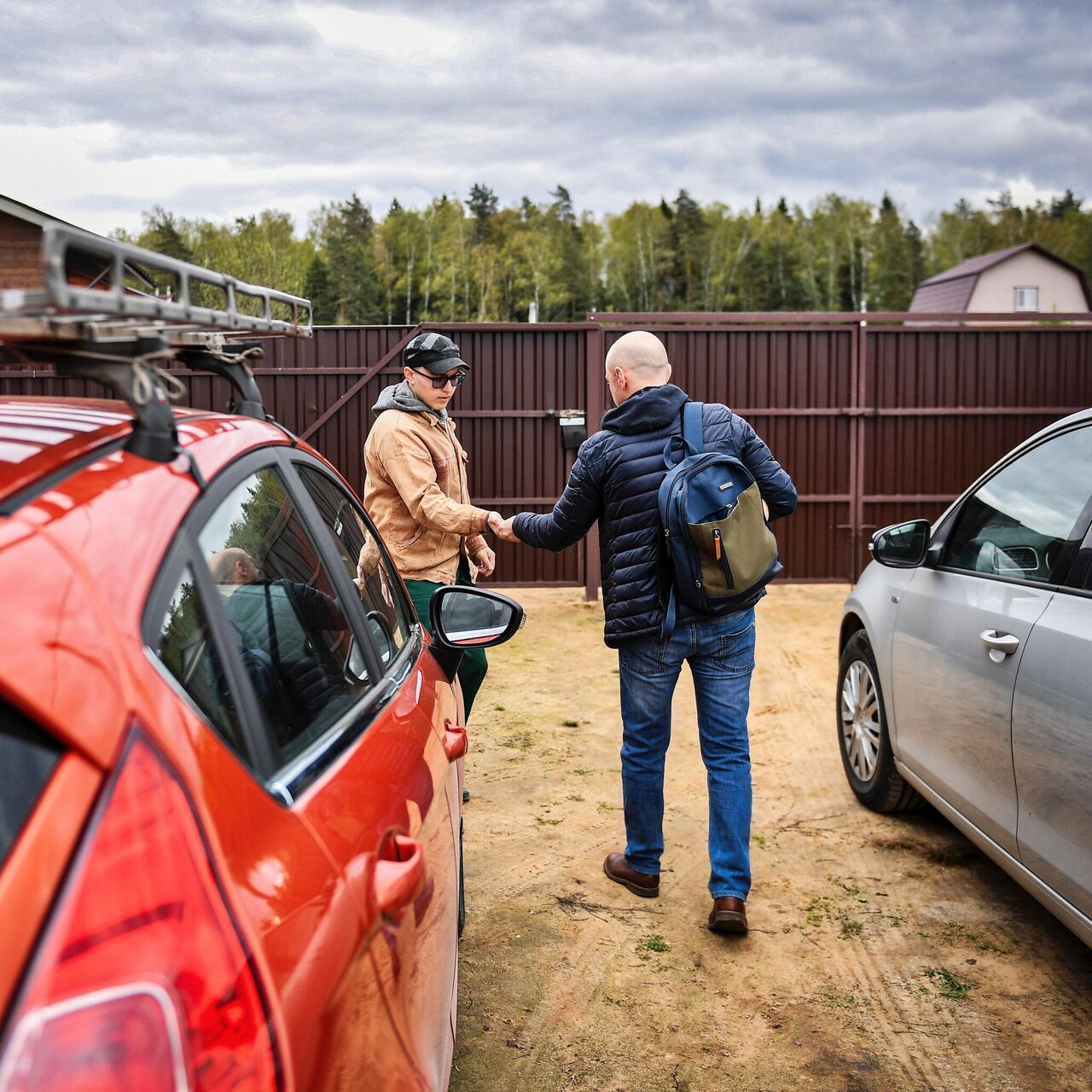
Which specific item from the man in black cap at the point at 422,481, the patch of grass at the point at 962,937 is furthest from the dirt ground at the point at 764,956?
the man in black cap at the point at 422,481

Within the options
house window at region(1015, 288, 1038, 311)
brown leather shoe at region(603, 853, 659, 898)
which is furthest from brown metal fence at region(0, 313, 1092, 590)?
house window at region(1015, 288, 1038, 311)

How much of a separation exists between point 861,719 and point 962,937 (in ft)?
4.15

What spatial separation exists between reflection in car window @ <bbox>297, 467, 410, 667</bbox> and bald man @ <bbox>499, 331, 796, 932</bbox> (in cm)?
109

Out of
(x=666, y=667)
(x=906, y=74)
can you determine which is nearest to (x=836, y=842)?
(x=666, y=667)

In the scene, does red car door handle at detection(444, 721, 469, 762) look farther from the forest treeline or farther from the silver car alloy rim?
the forest treeline

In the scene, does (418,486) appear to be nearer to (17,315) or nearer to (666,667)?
(666,667)

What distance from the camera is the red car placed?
2.93 ft

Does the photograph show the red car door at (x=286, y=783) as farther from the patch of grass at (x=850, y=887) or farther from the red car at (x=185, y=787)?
the patch of grass at (x=850, y=887)

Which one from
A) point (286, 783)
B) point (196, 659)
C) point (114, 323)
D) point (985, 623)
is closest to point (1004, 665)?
point (985, 623)

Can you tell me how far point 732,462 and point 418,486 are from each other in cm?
124

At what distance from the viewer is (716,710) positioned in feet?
12.5

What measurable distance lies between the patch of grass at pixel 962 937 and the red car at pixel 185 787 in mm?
2290

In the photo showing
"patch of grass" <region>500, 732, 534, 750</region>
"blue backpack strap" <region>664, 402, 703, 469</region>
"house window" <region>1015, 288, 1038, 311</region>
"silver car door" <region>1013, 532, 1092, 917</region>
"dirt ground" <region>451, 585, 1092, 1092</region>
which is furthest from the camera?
"house window" <region>1015, 288, 1038, 311</region>

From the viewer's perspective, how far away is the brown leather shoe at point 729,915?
367 centimetres
